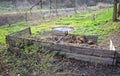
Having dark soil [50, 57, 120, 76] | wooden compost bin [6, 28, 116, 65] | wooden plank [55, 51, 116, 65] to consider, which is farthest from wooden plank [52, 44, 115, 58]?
dark soil [50, 57, 120, 76]

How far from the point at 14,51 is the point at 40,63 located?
2948mm

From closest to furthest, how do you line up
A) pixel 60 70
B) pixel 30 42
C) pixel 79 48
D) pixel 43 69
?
pixel 43 69, pixel 60 70, pixel 79 48, pixel 30 42

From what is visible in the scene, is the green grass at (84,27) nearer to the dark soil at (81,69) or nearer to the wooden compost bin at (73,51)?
the wooden compost bin at (73,51)

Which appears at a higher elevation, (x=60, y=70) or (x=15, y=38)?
(x=15, y=38)

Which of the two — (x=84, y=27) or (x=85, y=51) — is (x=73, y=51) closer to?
(x=85, y=51)

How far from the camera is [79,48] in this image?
31.7 ft

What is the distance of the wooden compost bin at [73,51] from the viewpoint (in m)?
9.26

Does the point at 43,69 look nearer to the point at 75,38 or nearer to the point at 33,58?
the point at 33,58

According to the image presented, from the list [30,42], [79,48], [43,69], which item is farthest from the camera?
[30,42]

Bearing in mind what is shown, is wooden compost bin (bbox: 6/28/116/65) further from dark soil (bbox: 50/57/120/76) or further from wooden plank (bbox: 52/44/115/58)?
dark soil (bbox: 50/57/120/76)

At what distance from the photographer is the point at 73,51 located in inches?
387

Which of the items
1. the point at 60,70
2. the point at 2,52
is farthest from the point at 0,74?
the point at 60,70

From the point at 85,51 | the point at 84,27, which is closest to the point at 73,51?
the point at 85,51

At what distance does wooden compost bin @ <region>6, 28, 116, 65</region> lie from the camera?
9258mm
